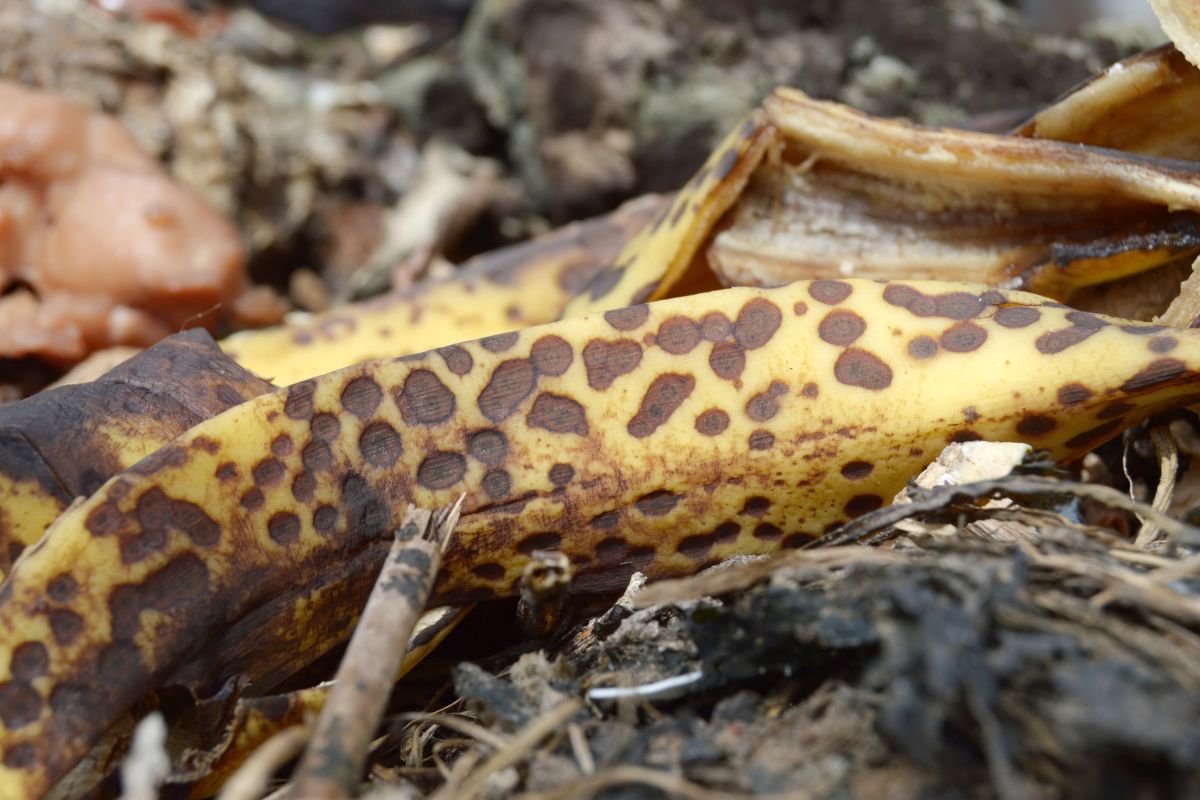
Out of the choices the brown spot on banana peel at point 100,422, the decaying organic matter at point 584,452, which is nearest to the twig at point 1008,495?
the decaying organic matter at point 584,452

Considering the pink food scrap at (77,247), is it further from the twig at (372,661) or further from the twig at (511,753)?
the twig at (511,753)

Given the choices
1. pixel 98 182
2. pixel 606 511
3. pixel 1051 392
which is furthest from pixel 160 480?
pixel 98 182

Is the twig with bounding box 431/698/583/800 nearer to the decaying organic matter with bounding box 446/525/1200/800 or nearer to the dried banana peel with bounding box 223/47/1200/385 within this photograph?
the decaying organic matter with bounding box 446/525/1200/800

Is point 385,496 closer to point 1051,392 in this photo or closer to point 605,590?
point 605,590

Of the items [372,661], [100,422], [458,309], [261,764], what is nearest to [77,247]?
[458,309]

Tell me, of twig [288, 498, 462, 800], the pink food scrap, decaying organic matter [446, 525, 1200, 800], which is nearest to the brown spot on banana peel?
twig [288, 498, 462, 800]
